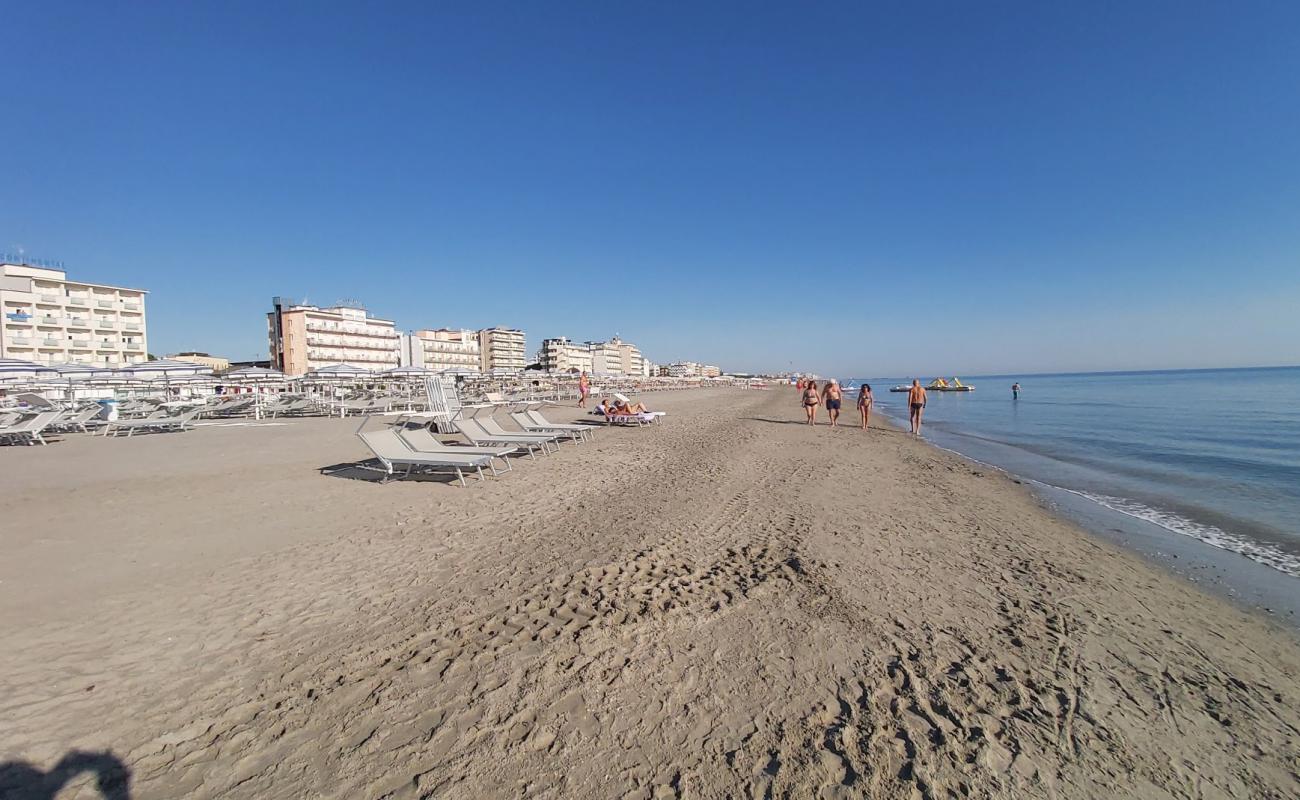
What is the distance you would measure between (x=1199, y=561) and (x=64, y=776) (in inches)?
344

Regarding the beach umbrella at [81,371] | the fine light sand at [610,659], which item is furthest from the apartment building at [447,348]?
the fine light sand at [610,659]

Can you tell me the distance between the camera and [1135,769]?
2357mm

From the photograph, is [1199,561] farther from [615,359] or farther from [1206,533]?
[615,359]

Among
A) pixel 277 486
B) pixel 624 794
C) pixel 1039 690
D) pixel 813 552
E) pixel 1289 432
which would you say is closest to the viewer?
pixel 624 794

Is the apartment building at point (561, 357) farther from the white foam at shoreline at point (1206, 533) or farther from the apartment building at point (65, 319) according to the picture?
the white foam at shoreline at point (1206, 533)

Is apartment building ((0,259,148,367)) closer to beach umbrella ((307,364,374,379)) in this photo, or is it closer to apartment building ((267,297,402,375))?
apartment building ((267,297,402,375))

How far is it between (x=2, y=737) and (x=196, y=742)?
0.82 meters

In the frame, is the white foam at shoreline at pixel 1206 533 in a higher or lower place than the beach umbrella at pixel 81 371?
lower

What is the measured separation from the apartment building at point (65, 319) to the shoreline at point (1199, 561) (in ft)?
207

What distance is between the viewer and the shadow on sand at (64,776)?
2039 mm

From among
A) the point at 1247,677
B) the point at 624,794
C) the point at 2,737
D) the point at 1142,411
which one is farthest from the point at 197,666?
the point at 1142,411

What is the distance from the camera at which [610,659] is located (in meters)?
3.06

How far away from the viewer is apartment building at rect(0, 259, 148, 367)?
1858 inches

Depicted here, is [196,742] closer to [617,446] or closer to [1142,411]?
[617,446]
